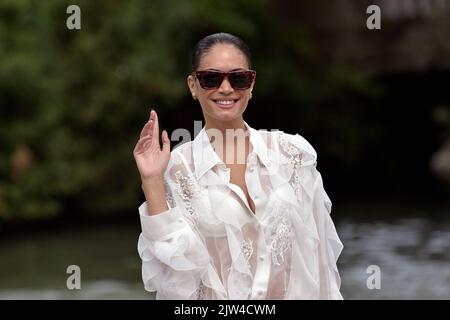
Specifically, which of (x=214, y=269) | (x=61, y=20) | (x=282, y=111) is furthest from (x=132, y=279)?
(x=214, y=269)

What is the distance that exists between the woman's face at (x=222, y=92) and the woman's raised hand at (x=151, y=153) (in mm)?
176

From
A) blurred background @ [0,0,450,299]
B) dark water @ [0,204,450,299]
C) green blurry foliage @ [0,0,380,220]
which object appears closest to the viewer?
dark water @ [0,204,450,299]

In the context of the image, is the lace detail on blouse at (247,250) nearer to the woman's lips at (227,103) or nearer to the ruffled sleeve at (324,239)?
the ruffled sleeve at (324,239)

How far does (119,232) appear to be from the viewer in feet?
68.5

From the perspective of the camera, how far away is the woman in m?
3.15

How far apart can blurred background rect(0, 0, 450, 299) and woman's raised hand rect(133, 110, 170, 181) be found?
1072 centimetres

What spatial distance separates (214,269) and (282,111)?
21976 mm

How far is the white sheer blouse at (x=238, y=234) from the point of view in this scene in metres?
3.16

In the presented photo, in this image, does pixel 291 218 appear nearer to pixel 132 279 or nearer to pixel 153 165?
pixel 153 165

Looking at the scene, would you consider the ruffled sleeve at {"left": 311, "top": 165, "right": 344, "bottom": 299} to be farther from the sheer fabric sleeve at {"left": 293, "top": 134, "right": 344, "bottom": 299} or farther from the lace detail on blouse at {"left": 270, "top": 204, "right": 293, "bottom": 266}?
the lace detail on blouse at {"left": 270, "top": 204, "right": 293, "bottom": 266}

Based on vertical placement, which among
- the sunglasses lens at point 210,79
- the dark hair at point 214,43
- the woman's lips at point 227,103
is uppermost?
the dark hair at point 214,43

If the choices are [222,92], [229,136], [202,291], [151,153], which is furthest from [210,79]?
[202,291]
